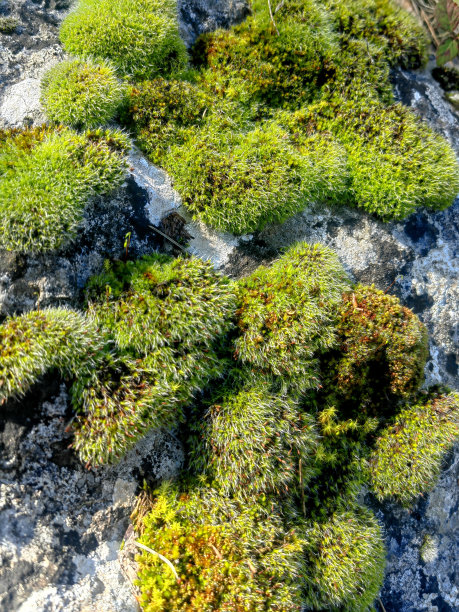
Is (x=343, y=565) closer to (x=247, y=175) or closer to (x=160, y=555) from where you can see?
(x=160, y=555)

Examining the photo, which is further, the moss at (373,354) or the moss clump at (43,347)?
the moss at (373,354)

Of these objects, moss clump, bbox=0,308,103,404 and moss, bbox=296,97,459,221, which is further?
moss, bbox=296,97,459,221

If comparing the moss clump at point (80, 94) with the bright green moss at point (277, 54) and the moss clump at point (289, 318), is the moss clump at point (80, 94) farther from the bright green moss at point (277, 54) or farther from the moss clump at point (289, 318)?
the moss clump at point (289, 318)

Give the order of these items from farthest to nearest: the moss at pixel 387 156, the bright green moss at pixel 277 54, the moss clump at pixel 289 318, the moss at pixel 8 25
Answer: the bright green moss at pixel 277 54
the moss at pixel 387 156
the moss at pixel 8 25
the moss clump at pixel 289 318

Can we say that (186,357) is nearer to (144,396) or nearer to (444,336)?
(144,396)

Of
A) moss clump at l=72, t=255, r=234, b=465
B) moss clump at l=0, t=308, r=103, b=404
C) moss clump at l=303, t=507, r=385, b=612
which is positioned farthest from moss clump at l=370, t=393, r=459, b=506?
moss clump at l=0, t=308, r=103, b=404

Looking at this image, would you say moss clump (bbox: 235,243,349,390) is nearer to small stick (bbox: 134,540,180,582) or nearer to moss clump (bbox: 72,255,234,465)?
moss clump (bbox: 72,255,234,465)

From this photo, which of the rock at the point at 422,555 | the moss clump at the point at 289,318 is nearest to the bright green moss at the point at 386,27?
the moss clump at the point at 289,318
